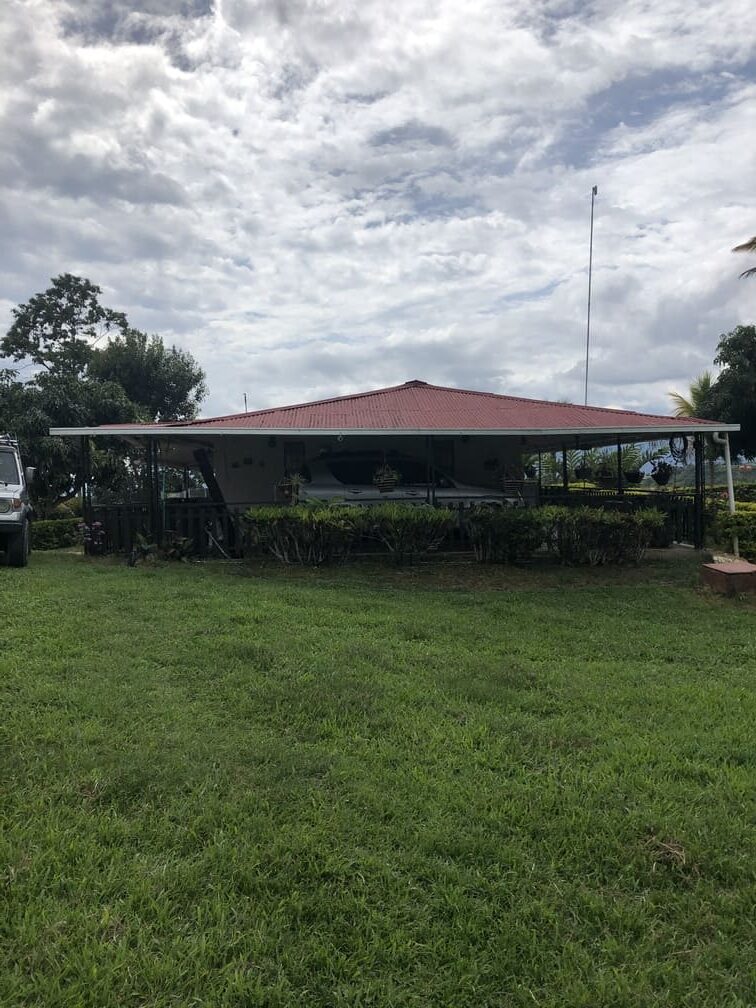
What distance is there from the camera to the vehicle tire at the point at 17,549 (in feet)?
30.9

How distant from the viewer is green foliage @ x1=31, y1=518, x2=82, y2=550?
45.3 ft

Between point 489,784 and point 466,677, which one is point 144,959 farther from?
point 466,677

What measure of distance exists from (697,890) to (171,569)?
7.80m

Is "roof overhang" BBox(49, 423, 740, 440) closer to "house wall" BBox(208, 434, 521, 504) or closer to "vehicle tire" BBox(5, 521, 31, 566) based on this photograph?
"vehicle tire" BBox(5, 521, 31, 566)

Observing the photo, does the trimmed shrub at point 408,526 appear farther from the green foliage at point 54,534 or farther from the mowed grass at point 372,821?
the green foliage at point 54,534

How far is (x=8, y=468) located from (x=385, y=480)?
234 inches

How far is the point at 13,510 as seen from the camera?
9.61 metres

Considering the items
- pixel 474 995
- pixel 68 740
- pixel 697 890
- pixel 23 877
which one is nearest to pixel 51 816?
pixel 23 877

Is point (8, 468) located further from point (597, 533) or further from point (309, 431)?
point (597, 533)

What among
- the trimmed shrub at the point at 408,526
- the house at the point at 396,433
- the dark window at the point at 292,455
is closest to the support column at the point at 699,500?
the house at the point at 396,433

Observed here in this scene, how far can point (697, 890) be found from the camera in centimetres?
239

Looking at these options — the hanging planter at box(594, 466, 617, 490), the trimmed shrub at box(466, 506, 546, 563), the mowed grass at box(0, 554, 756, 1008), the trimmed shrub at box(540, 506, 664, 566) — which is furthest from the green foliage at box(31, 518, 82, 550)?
the hanging planter at box(594, 466, 617, 490)

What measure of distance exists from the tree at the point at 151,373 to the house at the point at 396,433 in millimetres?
9576

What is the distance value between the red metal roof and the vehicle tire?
280 centimetres
